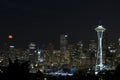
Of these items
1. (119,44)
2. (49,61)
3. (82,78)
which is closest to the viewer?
(82,78)

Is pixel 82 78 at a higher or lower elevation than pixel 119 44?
lower

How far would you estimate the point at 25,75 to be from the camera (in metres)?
18.3

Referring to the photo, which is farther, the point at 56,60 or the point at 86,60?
the point at 56,60

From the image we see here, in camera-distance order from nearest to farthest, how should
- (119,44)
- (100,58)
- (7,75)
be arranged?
(7,75), (100,58), (119,44)

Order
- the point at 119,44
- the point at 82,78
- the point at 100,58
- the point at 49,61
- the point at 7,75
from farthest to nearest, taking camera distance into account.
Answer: the point at 49,61
the point at 119,44
the point at 100,58
the point at 82,78
the point at 7,75

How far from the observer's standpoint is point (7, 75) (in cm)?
1788

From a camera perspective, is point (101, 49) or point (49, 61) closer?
point (101, 49)

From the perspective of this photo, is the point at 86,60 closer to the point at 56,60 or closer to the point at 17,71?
the point at 56,60

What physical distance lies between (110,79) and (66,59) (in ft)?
325

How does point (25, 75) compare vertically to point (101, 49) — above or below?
below

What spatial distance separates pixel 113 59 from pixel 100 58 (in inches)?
190

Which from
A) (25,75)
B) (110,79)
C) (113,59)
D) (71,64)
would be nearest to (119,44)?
(113,59)

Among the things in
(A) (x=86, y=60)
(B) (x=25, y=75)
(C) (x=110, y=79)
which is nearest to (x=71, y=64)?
(A) (x=86, y=60)

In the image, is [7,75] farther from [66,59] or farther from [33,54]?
[66,59]
